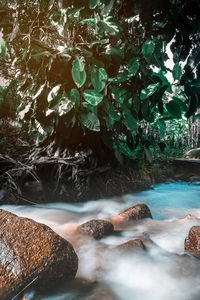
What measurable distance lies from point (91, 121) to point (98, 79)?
31 centimetres

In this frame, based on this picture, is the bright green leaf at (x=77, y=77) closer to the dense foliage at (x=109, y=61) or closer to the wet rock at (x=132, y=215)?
the dense foliage at (x=109, y=61)

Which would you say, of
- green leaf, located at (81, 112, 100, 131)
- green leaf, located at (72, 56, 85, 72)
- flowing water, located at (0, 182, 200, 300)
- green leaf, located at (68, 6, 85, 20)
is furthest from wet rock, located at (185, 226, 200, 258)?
green leaf, located at (68, 6, 85, 20)

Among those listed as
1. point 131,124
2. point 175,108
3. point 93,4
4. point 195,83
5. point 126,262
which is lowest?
point 126,262

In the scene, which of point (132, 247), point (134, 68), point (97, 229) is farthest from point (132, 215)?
point (134, 68)

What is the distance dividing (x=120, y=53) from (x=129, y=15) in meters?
0.33

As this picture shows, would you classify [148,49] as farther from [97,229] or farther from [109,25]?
[97,229]

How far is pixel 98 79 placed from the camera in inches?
67.1

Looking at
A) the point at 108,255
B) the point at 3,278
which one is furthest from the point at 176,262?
the point at 3,278

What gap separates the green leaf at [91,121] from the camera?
1806 millimetres

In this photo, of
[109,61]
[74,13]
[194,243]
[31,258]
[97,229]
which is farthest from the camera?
[109,61]

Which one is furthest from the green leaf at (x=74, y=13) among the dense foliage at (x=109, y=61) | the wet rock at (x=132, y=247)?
the wet rock at (x=132, y=247)

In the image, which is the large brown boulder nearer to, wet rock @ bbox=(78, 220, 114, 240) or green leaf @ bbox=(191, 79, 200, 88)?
wet rock @ bbox=(78, 220, 114, 240)

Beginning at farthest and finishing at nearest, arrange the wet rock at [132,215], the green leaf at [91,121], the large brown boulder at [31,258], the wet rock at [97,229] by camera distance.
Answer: the wet rock at [132,215] < the wet rock at [97,229] < the green leaf at [91,121] < the large brown boulder at [31,258]

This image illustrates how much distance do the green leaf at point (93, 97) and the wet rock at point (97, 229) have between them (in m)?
0.99
